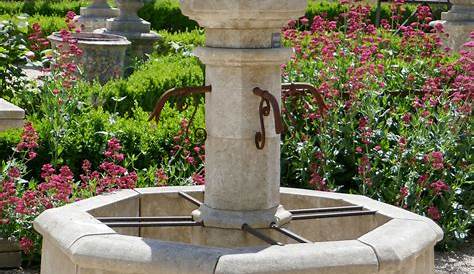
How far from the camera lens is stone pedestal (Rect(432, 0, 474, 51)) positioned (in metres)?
12.3

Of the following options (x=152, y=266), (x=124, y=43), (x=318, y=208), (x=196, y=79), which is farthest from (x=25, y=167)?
(x=124, y=43)

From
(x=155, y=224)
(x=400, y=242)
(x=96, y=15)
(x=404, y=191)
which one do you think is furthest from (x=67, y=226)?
(x=96, y=15)

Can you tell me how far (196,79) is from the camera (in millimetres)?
9477

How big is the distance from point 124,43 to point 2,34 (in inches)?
99.5

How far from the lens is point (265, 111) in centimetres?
372

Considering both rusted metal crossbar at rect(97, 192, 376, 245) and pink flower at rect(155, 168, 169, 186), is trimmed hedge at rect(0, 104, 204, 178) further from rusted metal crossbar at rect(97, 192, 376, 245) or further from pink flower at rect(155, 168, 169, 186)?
rusted metal crossbar at rect(97, 192, 376, 245)

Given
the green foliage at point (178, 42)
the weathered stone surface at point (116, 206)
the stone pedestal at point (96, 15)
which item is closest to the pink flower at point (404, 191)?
the weathered stone surface at point (116, 206)

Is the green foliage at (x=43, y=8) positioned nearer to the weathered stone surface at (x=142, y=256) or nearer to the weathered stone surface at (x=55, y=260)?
the weathered stone surface at (x=55, y=260)

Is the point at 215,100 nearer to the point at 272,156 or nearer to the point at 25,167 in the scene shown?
the point at 272,156

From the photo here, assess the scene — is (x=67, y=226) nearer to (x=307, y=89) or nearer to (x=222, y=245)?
(x=222, y=245)

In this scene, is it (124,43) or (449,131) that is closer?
(449,131)

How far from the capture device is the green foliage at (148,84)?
8.18m

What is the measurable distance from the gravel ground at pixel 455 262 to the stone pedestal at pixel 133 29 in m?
6.80

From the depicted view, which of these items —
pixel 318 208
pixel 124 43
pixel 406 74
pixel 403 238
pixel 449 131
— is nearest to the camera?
pixel 403 238
